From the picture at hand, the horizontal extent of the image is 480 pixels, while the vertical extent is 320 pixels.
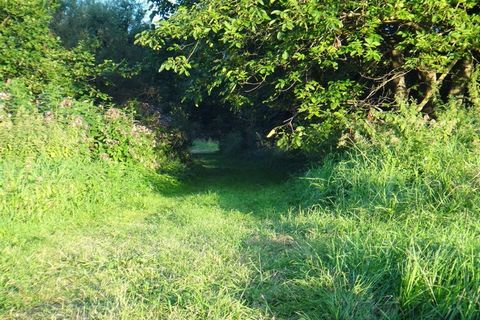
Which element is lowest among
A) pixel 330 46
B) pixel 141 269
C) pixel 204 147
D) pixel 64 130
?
pixel 204 147

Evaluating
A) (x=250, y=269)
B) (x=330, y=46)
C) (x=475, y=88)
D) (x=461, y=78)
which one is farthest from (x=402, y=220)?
(x=461, y=78)

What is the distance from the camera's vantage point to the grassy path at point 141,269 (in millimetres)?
3471

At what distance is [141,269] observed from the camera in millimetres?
4320

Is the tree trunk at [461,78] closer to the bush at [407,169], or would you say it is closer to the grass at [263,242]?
the bush at [407,169]

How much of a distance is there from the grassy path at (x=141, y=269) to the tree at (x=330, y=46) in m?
2.76

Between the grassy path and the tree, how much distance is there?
276 cm

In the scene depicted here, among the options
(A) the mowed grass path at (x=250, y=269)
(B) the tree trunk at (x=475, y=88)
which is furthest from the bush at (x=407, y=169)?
(A) the mowed grass path at (x=250, y=269)

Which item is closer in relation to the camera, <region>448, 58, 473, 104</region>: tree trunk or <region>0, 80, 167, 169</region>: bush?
<region>0, 80, 167, 169</region>: bush

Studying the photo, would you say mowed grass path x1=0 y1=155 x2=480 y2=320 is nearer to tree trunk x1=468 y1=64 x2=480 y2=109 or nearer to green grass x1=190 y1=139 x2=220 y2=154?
tree trunk x1=468 y1=64 x2=480 y2=109

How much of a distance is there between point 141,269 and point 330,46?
524cm

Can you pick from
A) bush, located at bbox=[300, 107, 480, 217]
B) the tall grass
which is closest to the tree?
bush, located at bbox=[300, 107, 480, 217]

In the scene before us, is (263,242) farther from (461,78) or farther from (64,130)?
(461,78)

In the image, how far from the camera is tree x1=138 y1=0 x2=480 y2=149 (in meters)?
7.44

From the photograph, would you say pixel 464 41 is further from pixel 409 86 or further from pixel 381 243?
pixel 381 243
